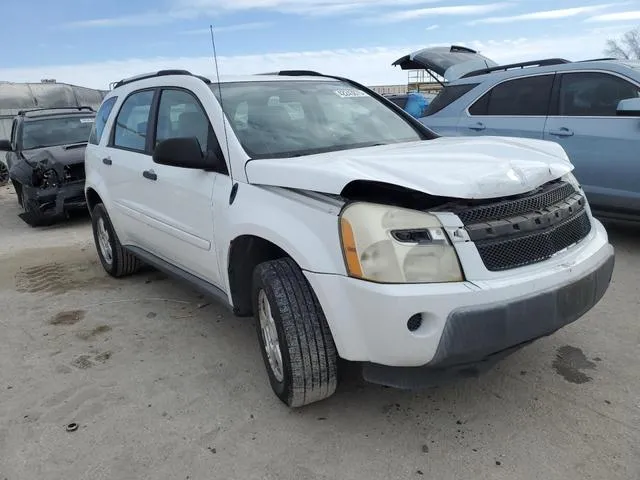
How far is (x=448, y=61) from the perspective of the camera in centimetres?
761

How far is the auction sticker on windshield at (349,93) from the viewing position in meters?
3.88

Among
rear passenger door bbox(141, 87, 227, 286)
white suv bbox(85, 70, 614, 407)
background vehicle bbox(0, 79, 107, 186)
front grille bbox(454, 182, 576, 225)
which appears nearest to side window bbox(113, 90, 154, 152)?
rear passenger door bbox(141, 87, 227, 286)

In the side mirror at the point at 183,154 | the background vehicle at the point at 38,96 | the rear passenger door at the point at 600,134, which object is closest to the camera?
the side mirror at the point at 183,154

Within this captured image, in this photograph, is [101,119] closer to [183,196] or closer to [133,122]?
[133,122]

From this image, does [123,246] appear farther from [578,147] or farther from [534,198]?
[578,147]

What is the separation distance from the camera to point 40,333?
13.4ft

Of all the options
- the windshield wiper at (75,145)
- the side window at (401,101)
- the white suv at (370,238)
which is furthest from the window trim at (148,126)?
the side window at (401,101)

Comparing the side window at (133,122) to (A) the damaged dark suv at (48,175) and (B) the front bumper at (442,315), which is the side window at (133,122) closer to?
(B) the front bumper at (442,315)

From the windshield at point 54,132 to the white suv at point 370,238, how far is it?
→ 266 inches

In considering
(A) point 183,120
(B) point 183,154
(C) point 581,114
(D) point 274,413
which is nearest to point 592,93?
(C) point 581,114

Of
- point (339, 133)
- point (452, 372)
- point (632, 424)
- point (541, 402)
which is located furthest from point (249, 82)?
point (632, 424)

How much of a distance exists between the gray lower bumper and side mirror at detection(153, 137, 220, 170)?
1497 mm

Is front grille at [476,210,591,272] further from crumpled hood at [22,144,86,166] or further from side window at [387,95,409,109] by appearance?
side window at [387,95,409,109]

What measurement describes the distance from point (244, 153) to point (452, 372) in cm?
156
